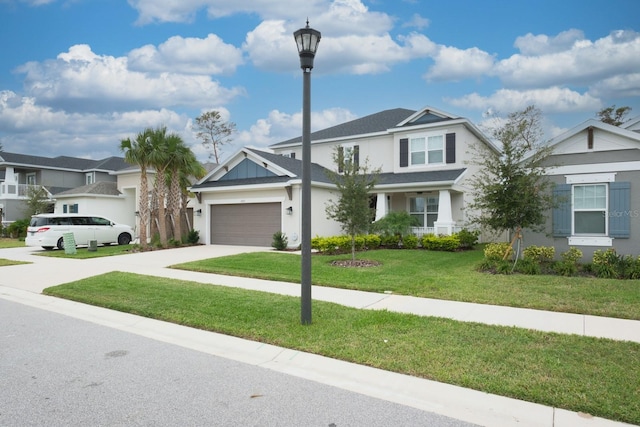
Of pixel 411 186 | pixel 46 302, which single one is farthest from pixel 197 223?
pixel 46 302

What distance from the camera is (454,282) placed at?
9.49m

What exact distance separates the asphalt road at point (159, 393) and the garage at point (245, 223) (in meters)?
Result: 13.1

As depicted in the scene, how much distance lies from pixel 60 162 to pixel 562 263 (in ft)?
129

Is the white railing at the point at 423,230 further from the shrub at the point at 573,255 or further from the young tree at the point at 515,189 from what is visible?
the shrub at the point at 573,255

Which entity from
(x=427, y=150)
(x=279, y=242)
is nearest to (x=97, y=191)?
(x=279, y=242)

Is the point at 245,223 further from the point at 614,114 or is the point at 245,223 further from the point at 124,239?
the point at 614,114

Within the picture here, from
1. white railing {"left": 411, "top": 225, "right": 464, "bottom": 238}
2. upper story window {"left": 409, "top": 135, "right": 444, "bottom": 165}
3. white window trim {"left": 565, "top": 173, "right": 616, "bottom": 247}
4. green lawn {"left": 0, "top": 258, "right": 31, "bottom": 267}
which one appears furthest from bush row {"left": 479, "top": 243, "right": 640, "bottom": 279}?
green lawn {"left": 0, "top": 258, "right": 31, "bottom": 267}

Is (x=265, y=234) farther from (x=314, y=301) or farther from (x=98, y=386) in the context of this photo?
(x=98, y=386)

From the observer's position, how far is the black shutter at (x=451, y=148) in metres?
19.4

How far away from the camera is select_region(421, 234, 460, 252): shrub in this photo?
15945mm

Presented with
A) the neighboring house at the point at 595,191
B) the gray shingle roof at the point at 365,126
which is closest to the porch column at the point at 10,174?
the gray shingle roof at the point at 365,126

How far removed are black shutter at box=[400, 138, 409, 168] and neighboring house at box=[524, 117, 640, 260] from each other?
8.86 metres

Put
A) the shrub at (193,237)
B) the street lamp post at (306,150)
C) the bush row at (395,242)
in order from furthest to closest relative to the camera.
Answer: the shrub at (193,237)
the bush row at (395,242)
the street lamp post at (306,150)

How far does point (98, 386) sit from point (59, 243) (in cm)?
1836
